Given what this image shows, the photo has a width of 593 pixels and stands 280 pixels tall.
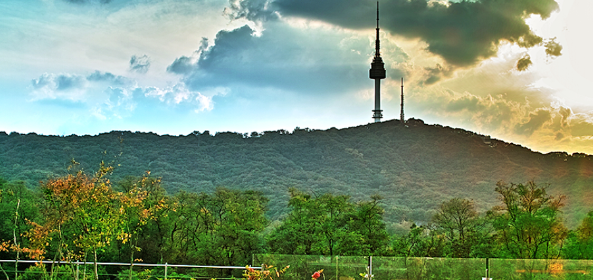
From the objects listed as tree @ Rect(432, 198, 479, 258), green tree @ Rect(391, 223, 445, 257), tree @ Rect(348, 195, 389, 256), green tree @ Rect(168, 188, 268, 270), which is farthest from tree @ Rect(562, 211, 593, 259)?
green tree @ Rect(168, 188, 268, 270)

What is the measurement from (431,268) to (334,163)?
39526 millimetres

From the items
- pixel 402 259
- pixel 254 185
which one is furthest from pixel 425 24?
pixel 402 259

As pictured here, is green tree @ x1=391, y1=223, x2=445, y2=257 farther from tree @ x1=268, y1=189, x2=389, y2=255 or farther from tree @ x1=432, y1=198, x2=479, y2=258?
tree @ x1=268, y1=189, x2=389, y2=255

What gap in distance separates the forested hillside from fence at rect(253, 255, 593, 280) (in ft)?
81.8

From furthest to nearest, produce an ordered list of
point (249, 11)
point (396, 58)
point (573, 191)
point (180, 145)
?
point (396, 58) → point (249, 11) → point (180, 145) → point (573, 191)

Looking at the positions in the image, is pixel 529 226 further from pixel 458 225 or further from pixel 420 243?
pixel 420 243

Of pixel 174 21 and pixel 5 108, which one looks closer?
pixel 174 21

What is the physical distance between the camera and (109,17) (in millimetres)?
43875

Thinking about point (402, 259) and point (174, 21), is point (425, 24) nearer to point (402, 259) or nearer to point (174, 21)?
point (174, 21)

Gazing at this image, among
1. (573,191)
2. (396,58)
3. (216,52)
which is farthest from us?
(396,58)

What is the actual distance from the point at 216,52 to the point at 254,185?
25.0 meters

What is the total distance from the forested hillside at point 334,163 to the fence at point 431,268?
24.9 metres

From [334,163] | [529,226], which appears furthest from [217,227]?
[334,163]

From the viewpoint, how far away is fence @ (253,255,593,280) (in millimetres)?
11586
